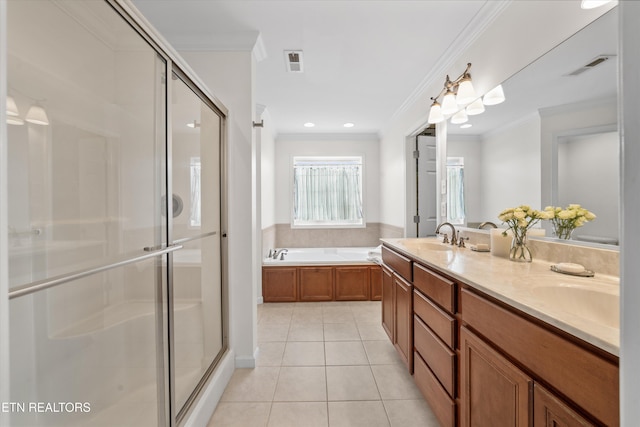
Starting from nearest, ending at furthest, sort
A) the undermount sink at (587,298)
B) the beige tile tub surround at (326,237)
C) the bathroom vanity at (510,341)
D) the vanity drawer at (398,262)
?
the bathroom vanity at (510,341) < the undermount sink at (587,298) < the vanity drawer at (398,262) < the beige tile tub surround at (326,237)

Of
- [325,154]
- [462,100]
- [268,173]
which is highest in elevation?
[325,154]

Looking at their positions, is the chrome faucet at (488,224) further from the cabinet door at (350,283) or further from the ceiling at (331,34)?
the cabinet door at (350,283)

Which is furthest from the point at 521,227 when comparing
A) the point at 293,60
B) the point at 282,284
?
the point at 282,284

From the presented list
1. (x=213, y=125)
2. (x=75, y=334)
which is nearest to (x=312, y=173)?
(x=213, y=125)

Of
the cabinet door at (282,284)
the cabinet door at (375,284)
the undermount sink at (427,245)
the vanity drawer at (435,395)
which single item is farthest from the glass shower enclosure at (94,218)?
the cabinet door at (375,284)

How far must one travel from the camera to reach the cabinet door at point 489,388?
911mm

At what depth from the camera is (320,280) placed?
12.3ft

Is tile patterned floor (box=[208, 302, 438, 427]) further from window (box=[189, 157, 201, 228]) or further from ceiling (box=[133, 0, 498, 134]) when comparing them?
ceiling (box=[133, 0, 498, 134])

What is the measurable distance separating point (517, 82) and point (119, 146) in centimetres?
213

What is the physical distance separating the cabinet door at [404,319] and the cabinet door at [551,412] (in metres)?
1.03

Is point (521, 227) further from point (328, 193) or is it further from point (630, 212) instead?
point (328, 193)

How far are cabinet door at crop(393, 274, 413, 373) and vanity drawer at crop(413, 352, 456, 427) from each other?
10cm

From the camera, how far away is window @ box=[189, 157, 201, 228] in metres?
1.67

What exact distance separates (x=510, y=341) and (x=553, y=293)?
34cm
